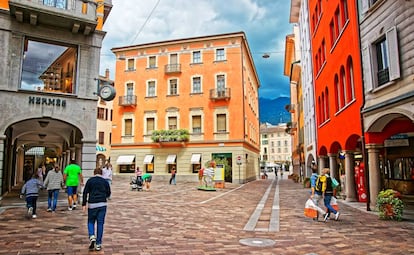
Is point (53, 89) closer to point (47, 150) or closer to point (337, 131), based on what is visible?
point (337, 131)

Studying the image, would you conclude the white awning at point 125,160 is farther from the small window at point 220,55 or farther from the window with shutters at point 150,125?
the small window at point 220,55

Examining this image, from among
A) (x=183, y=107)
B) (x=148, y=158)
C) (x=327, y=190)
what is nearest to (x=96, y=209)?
(x=327, y=190)

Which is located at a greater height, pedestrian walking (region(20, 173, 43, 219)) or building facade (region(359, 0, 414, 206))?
building facade (region(359, 0, 414, 206))

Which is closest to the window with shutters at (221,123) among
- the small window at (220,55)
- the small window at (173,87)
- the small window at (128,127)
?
the small window at (173,87)

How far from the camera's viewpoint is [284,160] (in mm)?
103750

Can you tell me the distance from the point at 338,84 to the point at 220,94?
16.9 m

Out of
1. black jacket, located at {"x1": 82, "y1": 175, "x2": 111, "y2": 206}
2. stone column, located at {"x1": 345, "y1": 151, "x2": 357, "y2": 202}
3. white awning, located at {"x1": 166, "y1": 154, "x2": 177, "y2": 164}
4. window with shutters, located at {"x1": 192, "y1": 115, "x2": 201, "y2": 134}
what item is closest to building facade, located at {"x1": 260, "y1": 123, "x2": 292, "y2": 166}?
window with shutters, located at {"x1": 192, "y1": 115, "x2": 201, "y2": 134}

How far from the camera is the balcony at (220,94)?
106ft

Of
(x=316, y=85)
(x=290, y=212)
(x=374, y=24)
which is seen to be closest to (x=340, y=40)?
(x=374, y=24)

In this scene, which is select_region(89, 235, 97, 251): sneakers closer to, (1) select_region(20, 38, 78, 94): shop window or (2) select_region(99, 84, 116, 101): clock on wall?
(2) select_region(99, 84, 116, 101): clock on wall

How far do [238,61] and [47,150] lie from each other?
21.9 metres

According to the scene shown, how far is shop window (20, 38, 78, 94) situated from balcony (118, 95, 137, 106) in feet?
67.6

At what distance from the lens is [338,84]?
1655 centimetres

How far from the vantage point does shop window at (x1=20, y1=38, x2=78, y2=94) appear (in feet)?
44.9
